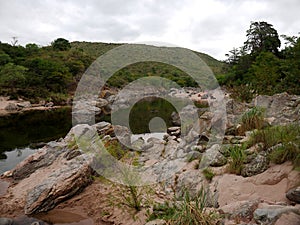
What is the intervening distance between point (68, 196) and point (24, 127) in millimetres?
10889

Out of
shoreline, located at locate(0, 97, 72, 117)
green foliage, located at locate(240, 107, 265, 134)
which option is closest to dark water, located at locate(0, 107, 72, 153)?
shoreline, located at locate(0, 97, 72, 117)

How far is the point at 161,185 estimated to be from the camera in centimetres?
570

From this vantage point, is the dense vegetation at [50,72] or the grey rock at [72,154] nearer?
the grey rock at [72,154]

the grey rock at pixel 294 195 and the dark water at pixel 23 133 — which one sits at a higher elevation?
the grey rock at pixel 294 195

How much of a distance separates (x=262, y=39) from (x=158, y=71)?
19.4 meters

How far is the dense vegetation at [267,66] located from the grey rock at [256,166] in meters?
13.4

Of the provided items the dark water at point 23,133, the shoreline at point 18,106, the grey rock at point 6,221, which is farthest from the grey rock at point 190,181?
the shoreline at point 18,106

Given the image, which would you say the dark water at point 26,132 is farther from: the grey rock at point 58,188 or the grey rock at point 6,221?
the grey rock at point 6,221

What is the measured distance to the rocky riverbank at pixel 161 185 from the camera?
349 centimetres

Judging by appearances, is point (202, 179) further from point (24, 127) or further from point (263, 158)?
point (24, 127)

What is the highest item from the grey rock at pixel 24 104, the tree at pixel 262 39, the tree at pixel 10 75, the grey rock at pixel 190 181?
the tree at pixel 262 39

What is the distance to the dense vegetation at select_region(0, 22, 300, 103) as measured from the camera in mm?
17922

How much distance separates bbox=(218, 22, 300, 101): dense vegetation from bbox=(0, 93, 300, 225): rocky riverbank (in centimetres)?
1108

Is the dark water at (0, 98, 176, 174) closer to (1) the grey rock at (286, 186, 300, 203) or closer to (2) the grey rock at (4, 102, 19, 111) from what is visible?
(2) the grey rock at (4, 102, 19, 111)
